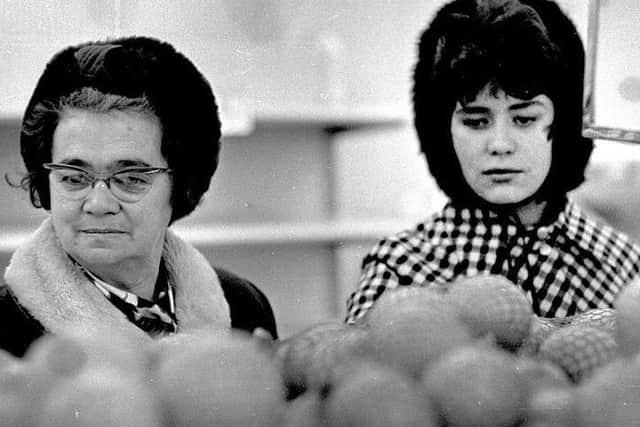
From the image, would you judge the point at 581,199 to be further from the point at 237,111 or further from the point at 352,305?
the point at 237,111

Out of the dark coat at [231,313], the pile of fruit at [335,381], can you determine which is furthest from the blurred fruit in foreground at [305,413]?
the dark coat at [231,313]

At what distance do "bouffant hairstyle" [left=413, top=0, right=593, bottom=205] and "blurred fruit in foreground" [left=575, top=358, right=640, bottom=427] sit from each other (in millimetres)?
300

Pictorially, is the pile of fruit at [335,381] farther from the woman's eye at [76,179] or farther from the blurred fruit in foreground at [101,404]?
the woman's eye at [76,179]

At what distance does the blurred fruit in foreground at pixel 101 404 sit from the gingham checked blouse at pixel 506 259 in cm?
36

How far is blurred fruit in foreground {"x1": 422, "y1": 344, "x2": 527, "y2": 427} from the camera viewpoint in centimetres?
44

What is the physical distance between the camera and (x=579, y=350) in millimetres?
526

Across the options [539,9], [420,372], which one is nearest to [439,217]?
[539,9]

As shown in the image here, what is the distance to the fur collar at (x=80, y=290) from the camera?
24.9 inches

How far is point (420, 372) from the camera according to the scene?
1.50ft

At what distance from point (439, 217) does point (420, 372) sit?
0.36 m

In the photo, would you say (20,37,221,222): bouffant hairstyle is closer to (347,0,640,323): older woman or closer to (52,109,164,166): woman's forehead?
(52,109,164,166): woman's forehead

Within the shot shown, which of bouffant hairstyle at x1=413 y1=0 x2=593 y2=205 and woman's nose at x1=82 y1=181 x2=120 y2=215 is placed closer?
woman's nose at x1=82 y1=181 x2=120 y2=215

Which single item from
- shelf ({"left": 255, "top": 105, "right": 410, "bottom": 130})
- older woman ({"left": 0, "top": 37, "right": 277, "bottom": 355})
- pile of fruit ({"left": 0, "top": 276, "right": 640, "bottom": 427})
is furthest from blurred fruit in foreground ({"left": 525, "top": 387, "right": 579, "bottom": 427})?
shelf ({"left": 255, "top": 105, "right": 410, "bottom": 130})

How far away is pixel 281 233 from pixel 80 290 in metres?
0.22
